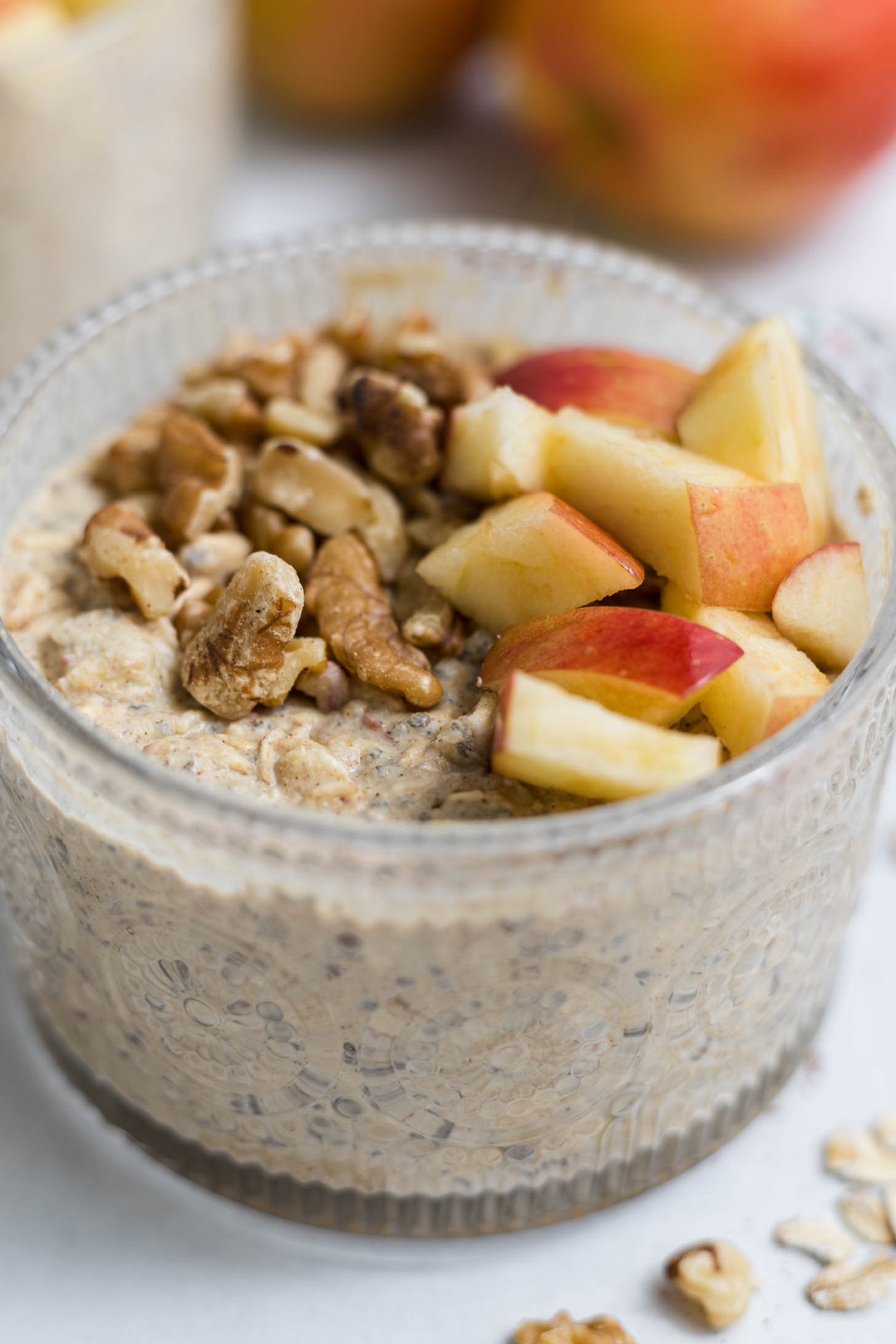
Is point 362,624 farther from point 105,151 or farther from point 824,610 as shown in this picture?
point 105,151

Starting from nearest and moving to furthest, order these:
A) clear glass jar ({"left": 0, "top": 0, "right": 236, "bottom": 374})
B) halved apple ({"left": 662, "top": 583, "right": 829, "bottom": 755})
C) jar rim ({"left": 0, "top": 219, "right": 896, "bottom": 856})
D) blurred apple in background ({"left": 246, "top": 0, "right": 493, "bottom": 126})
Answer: jar rim ({"left": 0, "top": 219, "right": 896, "bottom": 856})
halved apple ({"left": 662, "top": 583, "right": 829, "bottom": 755})
clear glass jar ({"left": 0, "top": 0, "right": 236, "bottom": 374})
blurred apple in background ({"left": 246, "top": 0, "right": 493, "bottom": 126})

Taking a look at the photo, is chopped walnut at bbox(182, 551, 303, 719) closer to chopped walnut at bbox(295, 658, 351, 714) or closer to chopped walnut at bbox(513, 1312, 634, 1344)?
chopped walnut at bbox(295, 658, 351, 714)

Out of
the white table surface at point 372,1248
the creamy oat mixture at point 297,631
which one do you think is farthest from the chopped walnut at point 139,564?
the white table surface at point 372,1248

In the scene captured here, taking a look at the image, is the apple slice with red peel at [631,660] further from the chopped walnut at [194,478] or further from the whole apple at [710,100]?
the whole apple at [710,100]

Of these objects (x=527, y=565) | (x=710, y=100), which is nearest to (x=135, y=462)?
(x=527, y=565)

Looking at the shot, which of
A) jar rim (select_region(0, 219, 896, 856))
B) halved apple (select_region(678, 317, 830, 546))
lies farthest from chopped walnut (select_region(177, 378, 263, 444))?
halved apple (select_region(678, 317, 830, 546))
